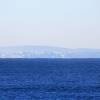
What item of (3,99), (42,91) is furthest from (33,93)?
(3,99)

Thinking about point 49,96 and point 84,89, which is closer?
point 49,96

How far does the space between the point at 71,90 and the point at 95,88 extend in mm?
5264

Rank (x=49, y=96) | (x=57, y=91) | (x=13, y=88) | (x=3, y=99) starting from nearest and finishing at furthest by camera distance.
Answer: (x=3, y=99)
(x=49, y=96)
(x=57, y=91)
(x=13, y=88)

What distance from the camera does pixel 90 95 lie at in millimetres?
79000

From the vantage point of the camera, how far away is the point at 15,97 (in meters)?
77.6

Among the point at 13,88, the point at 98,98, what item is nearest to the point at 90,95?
the point at 98,98

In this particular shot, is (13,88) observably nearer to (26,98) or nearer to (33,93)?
(33,93)

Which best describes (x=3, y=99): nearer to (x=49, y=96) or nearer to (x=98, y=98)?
(x=49, y=96)

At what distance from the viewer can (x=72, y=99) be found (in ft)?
243

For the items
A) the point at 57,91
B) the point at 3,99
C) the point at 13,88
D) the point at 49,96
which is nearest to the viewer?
the point at 3,99

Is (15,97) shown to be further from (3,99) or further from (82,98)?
(82,98)

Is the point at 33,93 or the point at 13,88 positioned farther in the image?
the point at 13,88

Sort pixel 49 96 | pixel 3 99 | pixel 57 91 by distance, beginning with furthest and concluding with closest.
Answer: pixel 57 91, pixel 49 96, pixel 3 99

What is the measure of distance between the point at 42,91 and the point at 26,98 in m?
12.6
